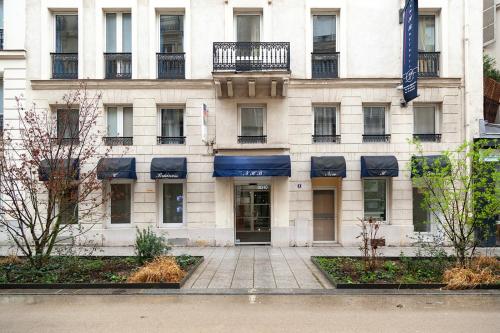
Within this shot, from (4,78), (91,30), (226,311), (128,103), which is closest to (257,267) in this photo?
(226,311)

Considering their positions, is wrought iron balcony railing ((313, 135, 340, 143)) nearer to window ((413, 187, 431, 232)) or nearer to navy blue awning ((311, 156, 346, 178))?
navy blue awning ((311, 156, 346, 178))

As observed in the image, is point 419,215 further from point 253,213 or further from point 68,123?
point 68,123

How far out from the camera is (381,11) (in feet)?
52.0

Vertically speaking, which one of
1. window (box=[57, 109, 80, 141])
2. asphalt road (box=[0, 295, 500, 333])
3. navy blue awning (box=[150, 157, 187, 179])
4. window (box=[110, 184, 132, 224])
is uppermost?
window (box=[57, 109, 80, 141])

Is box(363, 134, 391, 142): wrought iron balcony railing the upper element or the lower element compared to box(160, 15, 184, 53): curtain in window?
lower

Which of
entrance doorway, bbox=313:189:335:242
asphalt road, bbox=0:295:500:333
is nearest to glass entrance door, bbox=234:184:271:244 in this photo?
entrance doorway, bbox=313:189:335:242

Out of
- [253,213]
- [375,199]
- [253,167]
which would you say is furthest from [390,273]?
[253,213]

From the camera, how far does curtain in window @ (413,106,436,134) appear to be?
53.1 feet

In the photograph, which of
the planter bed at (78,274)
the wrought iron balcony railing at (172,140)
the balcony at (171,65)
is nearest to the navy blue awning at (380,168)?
the wrought iron balcony railing at (172,140)

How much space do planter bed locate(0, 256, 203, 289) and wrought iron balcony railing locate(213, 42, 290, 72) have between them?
7.84 meters

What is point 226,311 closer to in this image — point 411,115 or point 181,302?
point 181,302

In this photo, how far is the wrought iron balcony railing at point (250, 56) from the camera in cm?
1529

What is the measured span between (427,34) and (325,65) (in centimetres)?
459

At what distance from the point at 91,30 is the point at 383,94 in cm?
1225
